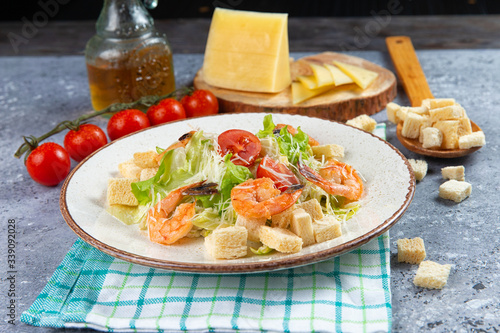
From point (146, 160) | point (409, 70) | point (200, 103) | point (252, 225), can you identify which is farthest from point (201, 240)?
point (409, 70)

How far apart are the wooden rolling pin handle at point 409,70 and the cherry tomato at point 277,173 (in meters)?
1.71

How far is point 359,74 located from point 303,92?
0.44m

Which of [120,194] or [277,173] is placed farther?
[120,194]

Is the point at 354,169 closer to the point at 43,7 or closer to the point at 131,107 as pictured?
the point at 131,107

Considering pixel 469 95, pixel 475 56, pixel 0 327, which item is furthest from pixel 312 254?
pixel 475 56

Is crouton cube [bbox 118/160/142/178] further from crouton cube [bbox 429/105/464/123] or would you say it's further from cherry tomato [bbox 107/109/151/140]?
crouton cube [bbox 429/105/464/123]

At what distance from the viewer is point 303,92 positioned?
12.8 ft

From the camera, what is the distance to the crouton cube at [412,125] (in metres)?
3.21

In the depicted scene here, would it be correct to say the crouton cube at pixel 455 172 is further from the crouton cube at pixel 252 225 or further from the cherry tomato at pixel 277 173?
the crouton cube at pixel 252 225

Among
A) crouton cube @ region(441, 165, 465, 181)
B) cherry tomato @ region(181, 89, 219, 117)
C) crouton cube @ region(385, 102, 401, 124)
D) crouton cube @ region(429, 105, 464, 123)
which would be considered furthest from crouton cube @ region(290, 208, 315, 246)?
cherry tomato @ region(181, 89, 219, 117)

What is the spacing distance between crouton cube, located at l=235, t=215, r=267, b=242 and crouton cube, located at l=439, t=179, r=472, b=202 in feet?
3.57

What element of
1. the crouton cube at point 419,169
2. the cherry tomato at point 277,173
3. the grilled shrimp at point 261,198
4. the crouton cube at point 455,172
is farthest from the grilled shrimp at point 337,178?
the crouton cube at point 455,172

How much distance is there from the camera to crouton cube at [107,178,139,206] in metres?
2.55

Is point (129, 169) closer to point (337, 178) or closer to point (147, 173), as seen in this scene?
point (147, 173)
